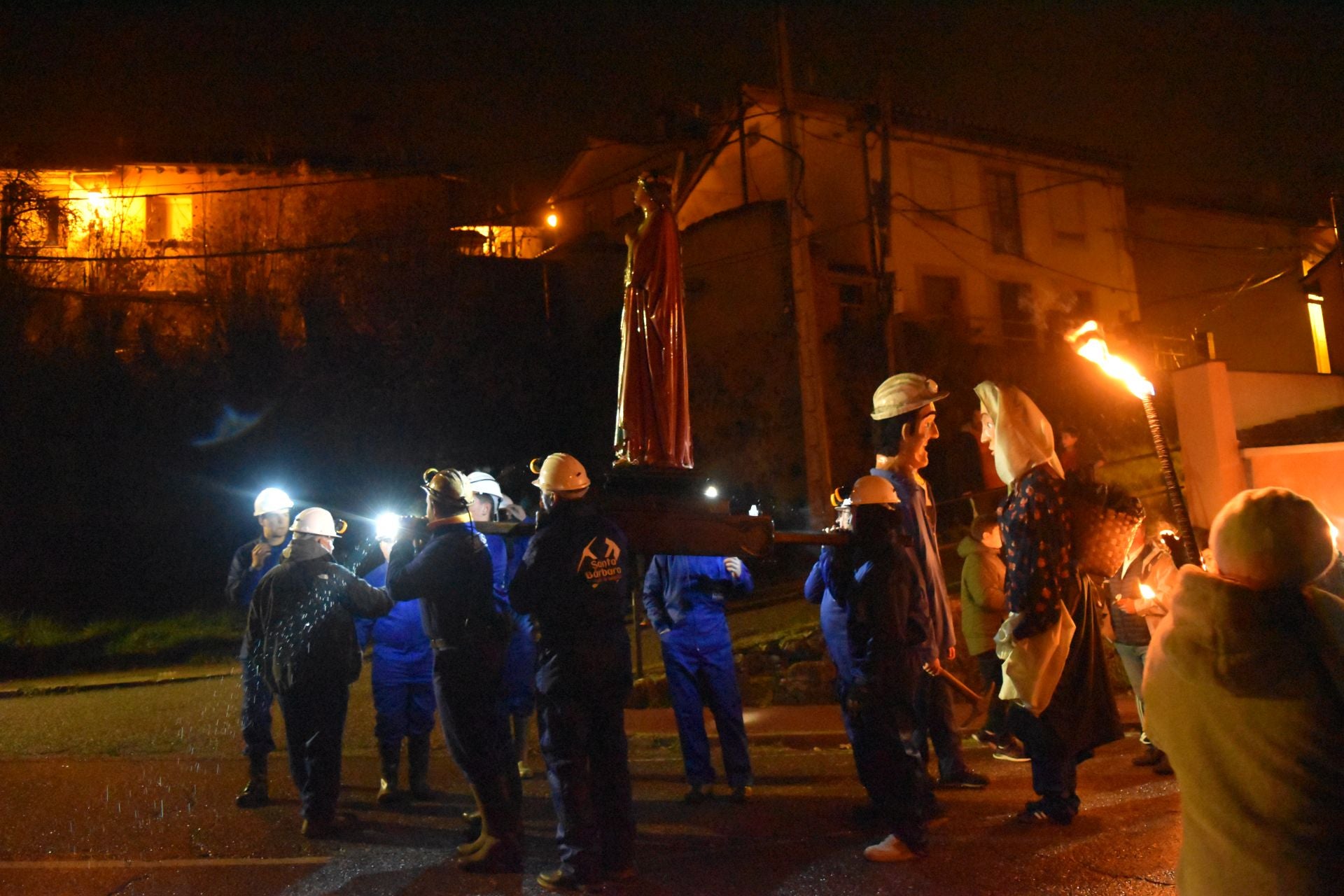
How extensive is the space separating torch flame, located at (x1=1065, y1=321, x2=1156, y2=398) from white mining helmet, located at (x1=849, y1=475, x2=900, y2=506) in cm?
121

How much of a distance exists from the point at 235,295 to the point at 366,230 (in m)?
4.07

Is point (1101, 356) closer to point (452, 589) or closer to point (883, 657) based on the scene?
point (883, 657)

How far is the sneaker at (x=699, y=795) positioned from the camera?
20.7ft

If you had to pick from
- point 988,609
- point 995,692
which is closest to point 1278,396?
point 988,609

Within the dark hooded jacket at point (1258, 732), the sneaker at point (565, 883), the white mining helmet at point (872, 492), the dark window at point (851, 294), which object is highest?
the dark window at point (851, 294)

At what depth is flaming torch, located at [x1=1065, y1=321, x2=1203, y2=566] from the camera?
364cm

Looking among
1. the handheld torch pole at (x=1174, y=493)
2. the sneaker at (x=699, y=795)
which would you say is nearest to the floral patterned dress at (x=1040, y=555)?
the handheld torch pole at (x=1174, y=493)

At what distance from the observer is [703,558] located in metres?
6.50

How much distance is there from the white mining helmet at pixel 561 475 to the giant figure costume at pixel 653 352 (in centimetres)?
76

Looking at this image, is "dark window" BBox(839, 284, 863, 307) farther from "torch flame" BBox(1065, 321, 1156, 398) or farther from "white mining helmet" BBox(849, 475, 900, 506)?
"torch flame" BBox(1065, 321, 1156, 398)

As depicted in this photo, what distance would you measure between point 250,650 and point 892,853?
4601 millimetres

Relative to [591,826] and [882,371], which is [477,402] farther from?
[591,826]

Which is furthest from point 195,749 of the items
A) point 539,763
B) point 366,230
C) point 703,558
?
point 366,230

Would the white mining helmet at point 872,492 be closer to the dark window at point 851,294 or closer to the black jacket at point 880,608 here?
the black jacket at point 880,608
